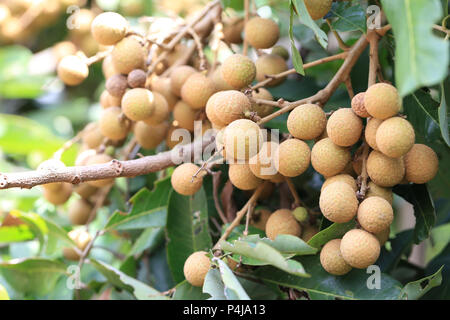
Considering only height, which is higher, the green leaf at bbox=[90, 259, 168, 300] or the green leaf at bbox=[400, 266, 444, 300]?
the green leaf at bbox=[400, 266, 444, 300]

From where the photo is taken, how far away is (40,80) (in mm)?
1543

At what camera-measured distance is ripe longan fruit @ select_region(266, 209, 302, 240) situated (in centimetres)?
67

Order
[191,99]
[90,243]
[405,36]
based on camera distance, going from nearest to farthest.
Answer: [405,36] < [191,99] < [90,243]

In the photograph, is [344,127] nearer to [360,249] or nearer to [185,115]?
[360,249]

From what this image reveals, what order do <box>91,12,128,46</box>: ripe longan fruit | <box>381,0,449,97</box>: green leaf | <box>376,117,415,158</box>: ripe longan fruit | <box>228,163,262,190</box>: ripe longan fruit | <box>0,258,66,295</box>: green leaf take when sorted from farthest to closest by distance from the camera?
<box>0,258,66,295</box>: green leaf
<box>91,12,128,46</box>: ripe longan fruit
<box>228,163,262,190</box>: ripe longan fruit
<box>376,117,415,158</box>: ripe longan fruit
<box>381,0,449,97</box>: green leaf

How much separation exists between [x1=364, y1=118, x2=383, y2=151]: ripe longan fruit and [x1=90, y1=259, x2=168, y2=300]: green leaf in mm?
356

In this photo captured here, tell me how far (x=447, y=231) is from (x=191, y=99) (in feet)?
2.37

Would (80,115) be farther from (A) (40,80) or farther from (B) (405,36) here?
(B) (405,36)

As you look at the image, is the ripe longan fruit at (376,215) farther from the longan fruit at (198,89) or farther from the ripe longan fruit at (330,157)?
the longan fruit at (198,89)

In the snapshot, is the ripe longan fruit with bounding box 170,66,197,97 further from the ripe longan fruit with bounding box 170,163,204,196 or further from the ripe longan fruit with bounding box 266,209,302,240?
the ripe longan fruit with bounding box 266,209,302,240

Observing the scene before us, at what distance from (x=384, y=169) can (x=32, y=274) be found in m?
0.63

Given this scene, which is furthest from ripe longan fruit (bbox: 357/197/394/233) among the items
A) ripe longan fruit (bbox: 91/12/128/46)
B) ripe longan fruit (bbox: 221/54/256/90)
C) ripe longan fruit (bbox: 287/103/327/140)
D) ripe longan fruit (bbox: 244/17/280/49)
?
ripe longan fruit (bbox: 91/12/128/46)

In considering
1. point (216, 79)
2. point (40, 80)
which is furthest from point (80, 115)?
point (216, 79)

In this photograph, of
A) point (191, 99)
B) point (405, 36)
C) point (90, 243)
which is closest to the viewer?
point (405, 36)
